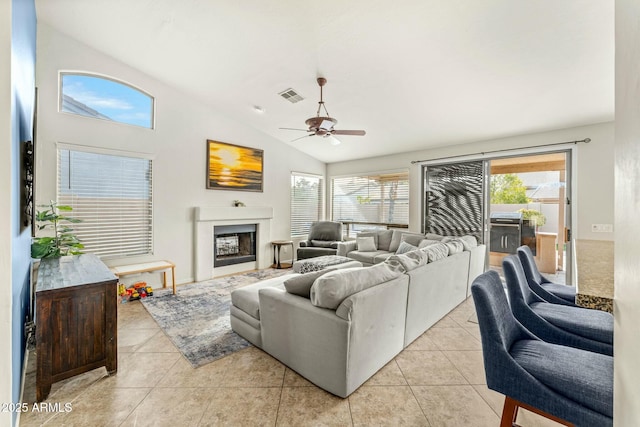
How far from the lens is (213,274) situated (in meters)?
5.07

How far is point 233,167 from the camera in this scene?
5.39m

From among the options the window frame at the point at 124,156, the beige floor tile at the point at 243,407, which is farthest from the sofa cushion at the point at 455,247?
the window frame at the point at 124,156

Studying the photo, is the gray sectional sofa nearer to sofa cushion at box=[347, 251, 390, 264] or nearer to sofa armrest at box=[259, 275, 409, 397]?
sofa armrest at box=[259, 275, 409, 397]

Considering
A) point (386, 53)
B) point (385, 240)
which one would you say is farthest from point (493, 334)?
point (385, 240)

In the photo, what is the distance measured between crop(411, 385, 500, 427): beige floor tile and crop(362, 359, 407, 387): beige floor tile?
0.45 feet

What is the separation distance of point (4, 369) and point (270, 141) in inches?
222

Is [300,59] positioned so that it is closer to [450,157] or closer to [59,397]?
[450,157]

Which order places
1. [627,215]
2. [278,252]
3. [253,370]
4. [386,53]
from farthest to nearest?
1. [278,252]
2. [386,53]
3. [253,370]
4. [627,215]

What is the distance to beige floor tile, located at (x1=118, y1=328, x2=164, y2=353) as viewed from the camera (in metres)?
2.61

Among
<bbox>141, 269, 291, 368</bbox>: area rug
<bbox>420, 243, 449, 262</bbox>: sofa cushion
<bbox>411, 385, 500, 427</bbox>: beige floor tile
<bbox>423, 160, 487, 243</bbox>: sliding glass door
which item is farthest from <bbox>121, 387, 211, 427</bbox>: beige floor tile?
<bbox>423, 160, 487, 243</bbox>: sliding glass door

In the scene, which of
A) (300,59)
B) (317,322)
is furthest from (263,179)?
(317,322)

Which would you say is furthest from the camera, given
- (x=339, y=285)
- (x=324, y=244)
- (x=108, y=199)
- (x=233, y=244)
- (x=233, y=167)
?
(x=324, y=244)

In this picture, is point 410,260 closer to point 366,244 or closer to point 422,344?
point 422,344

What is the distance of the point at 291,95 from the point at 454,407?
4.11 m
